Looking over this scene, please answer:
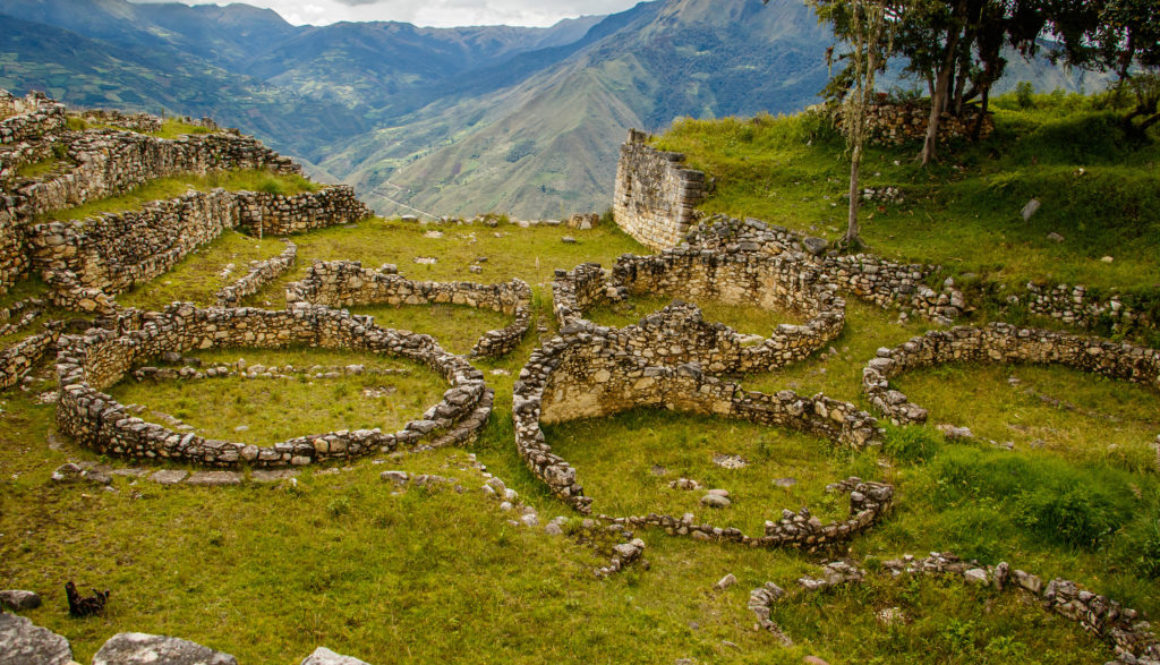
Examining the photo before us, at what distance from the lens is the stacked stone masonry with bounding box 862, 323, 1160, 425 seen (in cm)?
1686

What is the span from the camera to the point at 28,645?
4922 mm

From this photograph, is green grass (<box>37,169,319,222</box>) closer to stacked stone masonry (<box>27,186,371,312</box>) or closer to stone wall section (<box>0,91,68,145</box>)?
stacked stone masonry (<box>27,186,371,312</box>)

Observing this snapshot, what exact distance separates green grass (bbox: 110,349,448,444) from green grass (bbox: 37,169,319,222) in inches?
301

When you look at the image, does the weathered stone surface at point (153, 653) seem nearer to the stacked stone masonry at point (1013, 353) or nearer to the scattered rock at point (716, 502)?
the scattered rock at point (716, 502)

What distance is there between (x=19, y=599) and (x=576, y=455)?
896cm

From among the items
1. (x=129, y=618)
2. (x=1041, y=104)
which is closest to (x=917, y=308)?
(x=1041, y=104)

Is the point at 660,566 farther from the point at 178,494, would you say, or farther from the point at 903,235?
the point at 903,235

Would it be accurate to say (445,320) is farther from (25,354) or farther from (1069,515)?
(1069,515)

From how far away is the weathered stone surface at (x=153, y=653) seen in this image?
15.8 ft

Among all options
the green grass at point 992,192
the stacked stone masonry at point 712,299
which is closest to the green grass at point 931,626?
the stacked stone masonry at point 712,299

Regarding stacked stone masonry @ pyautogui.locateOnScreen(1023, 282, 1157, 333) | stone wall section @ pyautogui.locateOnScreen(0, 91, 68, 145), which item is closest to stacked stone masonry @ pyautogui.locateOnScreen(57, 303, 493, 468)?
stone wall section @ pyautogui.locateOnScreen(0, 91, 68, 145)

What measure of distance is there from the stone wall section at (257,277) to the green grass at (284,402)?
399 centimetres

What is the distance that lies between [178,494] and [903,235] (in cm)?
2288

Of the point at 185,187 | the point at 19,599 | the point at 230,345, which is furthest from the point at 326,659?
the point at 185,187
